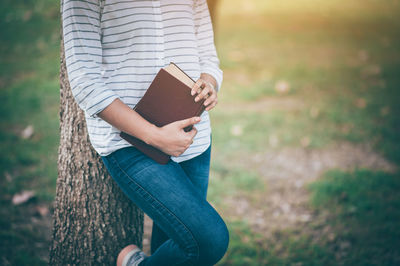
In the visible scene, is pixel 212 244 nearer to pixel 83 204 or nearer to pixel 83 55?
pixel 83 204

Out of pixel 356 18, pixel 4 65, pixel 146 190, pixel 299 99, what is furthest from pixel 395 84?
pixel 4 65

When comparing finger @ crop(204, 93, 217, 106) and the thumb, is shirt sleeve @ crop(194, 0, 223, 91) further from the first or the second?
the thumb

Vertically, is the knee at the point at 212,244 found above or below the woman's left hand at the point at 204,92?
below

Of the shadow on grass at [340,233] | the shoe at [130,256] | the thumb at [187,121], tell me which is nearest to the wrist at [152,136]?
the thumb at [187,121]

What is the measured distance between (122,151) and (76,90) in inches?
13.5

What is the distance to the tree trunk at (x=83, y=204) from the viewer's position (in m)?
1.81

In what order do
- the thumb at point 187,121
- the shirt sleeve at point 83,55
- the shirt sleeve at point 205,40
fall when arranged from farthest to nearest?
the shirt sleeve at point 205,40 → the thumb at point 187,121 → the shirt sleeve at point 83,55

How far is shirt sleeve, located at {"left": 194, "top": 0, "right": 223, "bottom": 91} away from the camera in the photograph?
1.77m

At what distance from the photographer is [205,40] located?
5.93ft

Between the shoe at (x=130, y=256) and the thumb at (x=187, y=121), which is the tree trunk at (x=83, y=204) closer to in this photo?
the shoe at (x=130, y=256)

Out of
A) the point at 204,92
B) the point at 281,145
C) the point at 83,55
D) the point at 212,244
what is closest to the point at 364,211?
the point at 281,145

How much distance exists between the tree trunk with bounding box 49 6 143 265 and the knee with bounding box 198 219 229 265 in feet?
2.27

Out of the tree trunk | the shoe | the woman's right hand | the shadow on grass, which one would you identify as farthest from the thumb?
→ the shadow on grass

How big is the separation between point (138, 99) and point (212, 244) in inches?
29.5
